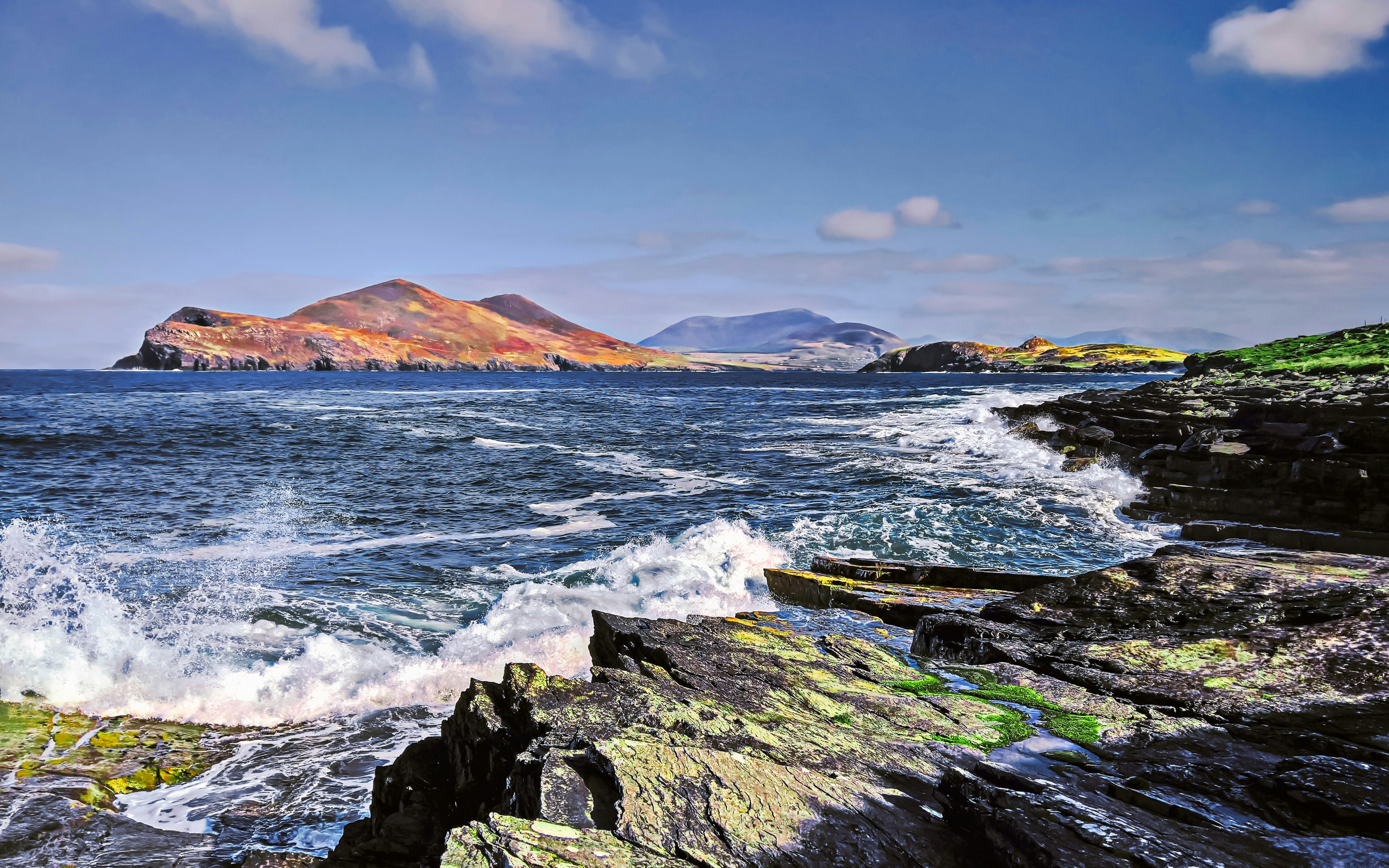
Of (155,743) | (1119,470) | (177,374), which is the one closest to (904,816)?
(155,743)

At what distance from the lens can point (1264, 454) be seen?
66.1 feet

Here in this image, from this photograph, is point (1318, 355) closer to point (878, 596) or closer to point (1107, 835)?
point (878, 596)

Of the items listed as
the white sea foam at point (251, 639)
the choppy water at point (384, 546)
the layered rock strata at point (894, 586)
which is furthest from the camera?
the layered rock strata at point (894, 586)

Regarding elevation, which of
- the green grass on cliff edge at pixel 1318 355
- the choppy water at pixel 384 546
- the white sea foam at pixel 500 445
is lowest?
the choppy water at pixel 384 546

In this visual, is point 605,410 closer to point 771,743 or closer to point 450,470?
point 450,470

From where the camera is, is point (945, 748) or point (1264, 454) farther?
point (1264, 454)

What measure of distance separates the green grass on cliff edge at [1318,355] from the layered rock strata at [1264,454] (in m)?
3.70

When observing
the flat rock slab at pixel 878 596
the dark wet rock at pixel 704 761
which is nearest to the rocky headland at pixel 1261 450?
the flat rock slab at pixel 878 596

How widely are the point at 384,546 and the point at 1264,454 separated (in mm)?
24633

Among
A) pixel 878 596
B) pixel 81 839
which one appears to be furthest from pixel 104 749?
pixel 878 596

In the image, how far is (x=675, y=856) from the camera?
4621 millimetres

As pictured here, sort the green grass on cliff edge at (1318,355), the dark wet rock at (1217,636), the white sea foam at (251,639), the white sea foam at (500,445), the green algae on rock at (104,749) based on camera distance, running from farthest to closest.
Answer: the white sea foam at (500,445) → the green grass on cliff edge at (1318,355) → the white sea foam at (251,639) → the green algae on rock at (104,749) → the dark wet rock at (1217,636)

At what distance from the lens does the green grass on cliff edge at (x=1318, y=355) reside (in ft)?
119

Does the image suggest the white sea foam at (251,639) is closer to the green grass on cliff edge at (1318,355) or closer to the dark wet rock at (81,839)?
the dark wet rock at (81,839)
